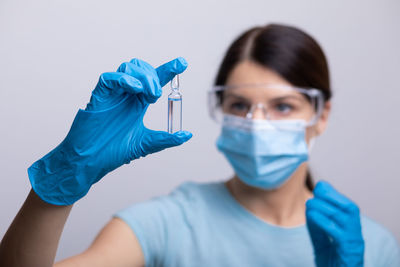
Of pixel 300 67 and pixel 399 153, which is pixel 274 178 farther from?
pixel 399 153

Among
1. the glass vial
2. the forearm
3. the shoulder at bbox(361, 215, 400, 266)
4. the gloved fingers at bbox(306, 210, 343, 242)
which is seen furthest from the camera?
the shoulder at bbox(361, 215, 400, 266)

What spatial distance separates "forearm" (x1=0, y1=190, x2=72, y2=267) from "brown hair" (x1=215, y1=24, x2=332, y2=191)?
0.88 metres

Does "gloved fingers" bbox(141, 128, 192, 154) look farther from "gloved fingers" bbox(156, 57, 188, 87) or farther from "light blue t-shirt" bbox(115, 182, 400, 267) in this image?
"light blue t-shirt" bbox(115, 182, 400, 267)

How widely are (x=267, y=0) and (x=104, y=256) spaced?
1.40m

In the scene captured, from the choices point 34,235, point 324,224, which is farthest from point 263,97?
point 34,235

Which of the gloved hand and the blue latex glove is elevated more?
the blue latex glove

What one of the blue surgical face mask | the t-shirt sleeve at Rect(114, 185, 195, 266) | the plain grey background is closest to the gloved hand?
the blue surgical face mask

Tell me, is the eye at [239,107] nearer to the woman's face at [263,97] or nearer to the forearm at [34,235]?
the woman's face at [263,97]

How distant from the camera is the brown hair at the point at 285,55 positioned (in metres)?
1.45

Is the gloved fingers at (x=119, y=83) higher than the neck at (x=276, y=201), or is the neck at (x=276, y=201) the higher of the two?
the gloved fingers at (x=119, y=83)

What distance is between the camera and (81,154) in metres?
0.90

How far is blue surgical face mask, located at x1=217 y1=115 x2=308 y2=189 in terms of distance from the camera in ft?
4.58

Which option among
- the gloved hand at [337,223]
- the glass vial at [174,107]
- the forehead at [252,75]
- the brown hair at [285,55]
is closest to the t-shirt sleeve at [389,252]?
the gloved hand at [337,223]

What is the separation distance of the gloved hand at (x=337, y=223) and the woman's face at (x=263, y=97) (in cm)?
28
